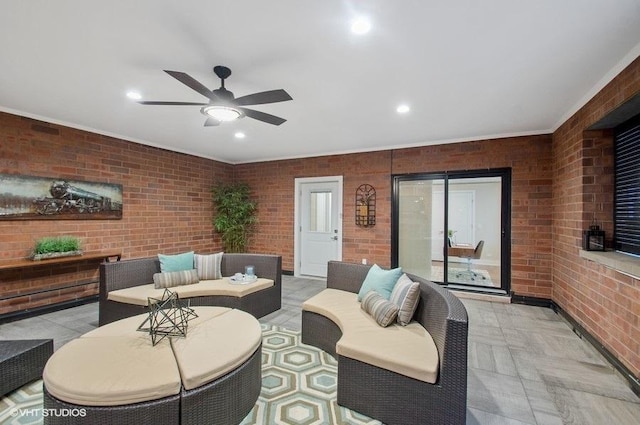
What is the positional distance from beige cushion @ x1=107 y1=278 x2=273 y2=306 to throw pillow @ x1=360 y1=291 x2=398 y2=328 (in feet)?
5.06

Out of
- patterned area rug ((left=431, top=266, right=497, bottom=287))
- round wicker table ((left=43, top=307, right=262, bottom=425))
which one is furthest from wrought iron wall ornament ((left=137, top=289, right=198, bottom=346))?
patterned area rug ((left=431, top=266, right=497, bottom=287))

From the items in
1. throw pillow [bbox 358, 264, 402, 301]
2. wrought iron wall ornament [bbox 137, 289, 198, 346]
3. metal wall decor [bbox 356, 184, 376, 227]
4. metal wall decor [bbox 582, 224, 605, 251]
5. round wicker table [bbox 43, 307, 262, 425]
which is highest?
metal wall decor [bbox 356, 184, 376, 227]

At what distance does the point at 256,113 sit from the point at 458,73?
180 cm

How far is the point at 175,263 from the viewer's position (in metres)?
3.63

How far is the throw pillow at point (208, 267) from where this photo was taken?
147 inches

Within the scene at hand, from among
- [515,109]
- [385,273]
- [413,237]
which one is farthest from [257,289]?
[515,109]

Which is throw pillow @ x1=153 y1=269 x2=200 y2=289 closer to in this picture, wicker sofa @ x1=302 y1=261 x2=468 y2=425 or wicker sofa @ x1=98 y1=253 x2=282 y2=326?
wicker sofa @ x1=98 y1=253 x2=282 y2=326

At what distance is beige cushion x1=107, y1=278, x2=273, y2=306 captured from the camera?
10.1 feet

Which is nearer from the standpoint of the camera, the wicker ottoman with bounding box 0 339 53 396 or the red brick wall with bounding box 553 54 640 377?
the wicker ottoman with bounding box 0 339 53 396

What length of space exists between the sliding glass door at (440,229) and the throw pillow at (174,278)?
3312mm

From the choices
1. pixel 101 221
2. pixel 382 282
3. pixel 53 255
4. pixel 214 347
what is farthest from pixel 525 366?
pixel 101 221

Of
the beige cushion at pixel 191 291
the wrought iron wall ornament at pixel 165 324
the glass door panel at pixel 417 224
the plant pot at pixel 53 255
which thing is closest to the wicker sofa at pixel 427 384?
the wrought iron wall ornament at pixel 165 324

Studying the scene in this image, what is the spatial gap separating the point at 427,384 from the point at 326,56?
7.74 feet

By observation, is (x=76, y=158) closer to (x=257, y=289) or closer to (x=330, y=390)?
(x=257, y=289)
